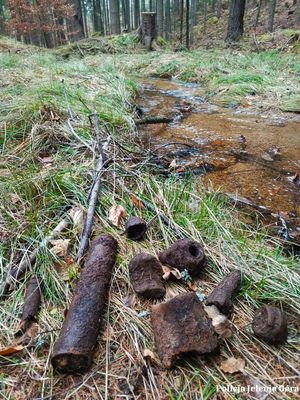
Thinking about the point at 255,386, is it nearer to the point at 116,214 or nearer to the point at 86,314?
the point at 86,314

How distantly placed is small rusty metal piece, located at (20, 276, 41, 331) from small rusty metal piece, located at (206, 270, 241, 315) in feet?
2.36

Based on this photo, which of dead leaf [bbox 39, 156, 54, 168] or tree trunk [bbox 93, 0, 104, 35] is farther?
tree trunk [bbox 93, 0, 104, 35]

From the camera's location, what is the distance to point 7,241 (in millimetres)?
1536

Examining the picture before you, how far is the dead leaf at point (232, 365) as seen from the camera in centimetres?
103

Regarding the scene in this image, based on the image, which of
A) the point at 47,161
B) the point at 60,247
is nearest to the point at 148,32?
the point at 47,161

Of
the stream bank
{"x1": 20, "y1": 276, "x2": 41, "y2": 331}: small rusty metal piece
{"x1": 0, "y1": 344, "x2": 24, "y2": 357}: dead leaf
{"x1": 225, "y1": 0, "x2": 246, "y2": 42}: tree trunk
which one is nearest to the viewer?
{"x1": 0, "y1": 344, "x2": 24, "y2": 357}: dead leaf

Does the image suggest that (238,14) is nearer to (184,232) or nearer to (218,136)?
(218,136)

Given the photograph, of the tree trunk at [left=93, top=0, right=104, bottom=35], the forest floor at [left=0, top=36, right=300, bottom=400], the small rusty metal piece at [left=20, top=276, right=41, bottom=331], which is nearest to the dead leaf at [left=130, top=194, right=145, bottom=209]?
the forest floor at [left=0, top=36, right=300, bottom=400]

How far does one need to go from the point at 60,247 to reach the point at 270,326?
39.7 inches

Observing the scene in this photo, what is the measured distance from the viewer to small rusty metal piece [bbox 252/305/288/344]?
108 cm

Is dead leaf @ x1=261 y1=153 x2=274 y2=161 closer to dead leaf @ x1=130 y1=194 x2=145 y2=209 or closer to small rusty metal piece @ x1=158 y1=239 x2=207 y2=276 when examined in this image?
dead leaf @ x1=130 y1=194 x2=145 y2=209

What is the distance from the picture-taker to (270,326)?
42.7 inches

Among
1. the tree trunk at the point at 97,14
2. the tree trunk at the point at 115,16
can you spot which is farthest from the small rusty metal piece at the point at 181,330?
the tree trunk at the point at 97,14

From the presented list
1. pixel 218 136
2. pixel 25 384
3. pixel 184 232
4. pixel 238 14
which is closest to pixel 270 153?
pixel 218 136
